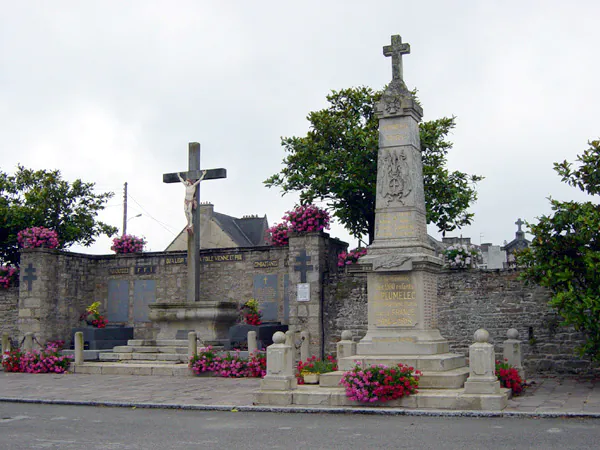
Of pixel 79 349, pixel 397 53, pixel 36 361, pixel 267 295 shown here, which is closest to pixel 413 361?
pixel 397 53

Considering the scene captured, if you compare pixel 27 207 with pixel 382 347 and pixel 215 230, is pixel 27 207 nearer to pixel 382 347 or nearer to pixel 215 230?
pixel 215 230

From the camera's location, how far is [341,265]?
2019cm

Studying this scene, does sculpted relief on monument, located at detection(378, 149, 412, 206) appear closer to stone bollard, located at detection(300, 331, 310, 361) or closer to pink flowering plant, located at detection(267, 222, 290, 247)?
stone bollard, located at detection(300, 331, 310, 361)

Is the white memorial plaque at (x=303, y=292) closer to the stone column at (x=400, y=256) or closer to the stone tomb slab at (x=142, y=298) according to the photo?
the stone tomb slab at (x=142, y=298)

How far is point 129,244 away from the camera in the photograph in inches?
912

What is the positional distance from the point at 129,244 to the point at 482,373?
49.3ft

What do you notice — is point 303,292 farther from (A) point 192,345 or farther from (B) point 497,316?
(B) point 497,316

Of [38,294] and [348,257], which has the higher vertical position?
[348,257]

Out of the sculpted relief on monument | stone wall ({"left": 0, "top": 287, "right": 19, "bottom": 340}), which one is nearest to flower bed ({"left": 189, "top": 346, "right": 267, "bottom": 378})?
the sculpted relief on monument

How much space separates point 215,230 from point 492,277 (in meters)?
20.7

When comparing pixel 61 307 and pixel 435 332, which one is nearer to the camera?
pixel 435 332

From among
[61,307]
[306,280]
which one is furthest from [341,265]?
[61,307]

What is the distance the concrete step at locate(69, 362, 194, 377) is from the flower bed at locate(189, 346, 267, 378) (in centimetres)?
34

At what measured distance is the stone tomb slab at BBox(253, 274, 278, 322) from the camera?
20938 mm
